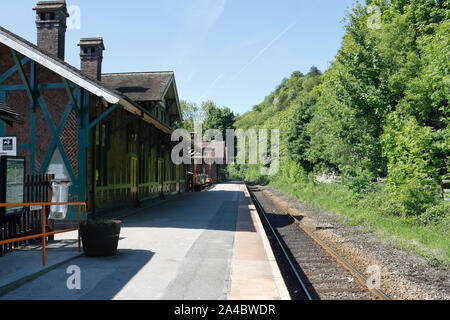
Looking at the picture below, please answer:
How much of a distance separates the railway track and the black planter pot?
3613 mm

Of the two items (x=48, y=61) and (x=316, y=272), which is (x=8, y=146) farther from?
(x=316, y=272)

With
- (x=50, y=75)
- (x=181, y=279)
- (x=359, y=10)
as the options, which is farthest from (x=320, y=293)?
(x=359, y=10)

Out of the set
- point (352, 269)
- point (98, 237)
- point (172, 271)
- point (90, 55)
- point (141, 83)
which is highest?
point (90, 55)

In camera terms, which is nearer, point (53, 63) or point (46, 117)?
point (53, 63)

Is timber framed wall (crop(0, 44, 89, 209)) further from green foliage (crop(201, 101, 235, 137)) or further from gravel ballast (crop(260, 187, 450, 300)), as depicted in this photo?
green foliage (crop(201, 101, 235, 137))

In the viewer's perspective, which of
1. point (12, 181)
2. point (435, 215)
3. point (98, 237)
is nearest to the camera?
point (98, 237)

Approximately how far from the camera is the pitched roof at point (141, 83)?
20.0 m

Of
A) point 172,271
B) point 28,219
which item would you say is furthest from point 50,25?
point 172,271

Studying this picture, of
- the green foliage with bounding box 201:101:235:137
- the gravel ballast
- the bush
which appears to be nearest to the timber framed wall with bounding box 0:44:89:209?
the gravel ballast

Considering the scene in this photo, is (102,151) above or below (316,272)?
above

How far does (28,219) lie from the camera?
7996mm

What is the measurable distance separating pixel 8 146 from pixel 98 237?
7.37 m

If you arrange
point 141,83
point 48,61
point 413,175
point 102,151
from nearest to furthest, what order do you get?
point 48,61 < point 413,175 < point 102,151 < point 141,83

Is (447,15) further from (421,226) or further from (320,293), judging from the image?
(320,293)
